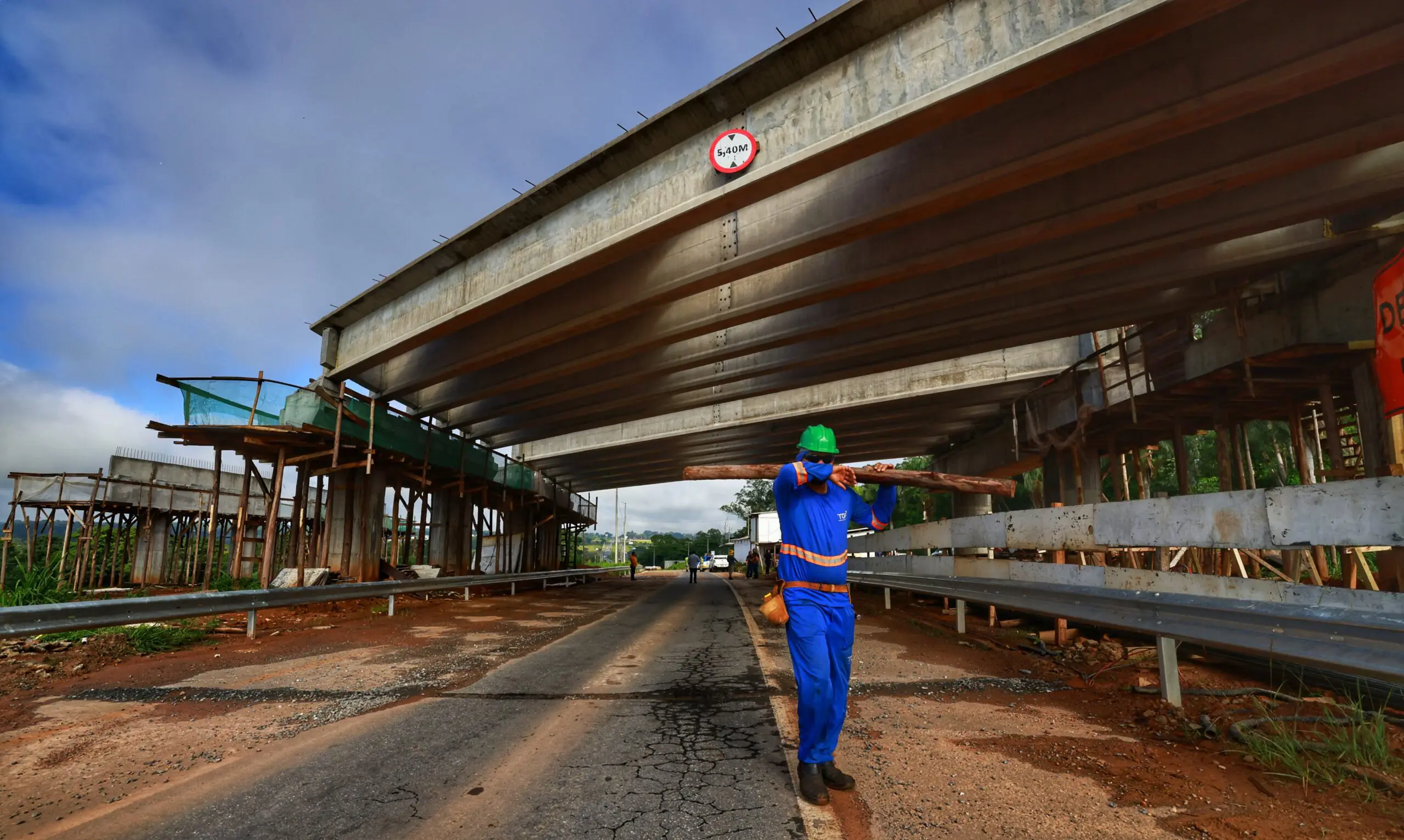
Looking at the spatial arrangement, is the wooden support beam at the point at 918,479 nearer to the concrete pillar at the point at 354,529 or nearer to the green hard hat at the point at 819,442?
the green hard hat at the point at 819,442

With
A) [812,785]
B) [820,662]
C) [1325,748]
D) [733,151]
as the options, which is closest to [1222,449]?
[733,151]

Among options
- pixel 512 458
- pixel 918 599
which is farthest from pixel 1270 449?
pixel 512 458

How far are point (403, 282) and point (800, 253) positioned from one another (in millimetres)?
10208

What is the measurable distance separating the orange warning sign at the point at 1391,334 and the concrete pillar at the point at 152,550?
34302mm

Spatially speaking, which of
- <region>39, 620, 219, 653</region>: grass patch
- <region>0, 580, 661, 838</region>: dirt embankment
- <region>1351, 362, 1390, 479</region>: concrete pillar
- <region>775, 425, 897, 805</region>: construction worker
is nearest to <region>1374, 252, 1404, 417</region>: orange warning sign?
<region>1351, 362, 1390, 479</region>: concrete pillar

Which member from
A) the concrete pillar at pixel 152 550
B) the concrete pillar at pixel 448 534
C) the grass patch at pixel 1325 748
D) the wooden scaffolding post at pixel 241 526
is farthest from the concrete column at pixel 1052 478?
the concrete pillar at pixel 152 550

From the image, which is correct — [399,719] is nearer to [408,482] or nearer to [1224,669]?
[1224,669]

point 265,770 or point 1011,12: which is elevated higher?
point 1011,12

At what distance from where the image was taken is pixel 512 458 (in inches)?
1100

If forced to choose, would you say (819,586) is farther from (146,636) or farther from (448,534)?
(448,534)

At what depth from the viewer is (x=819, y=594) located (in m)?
3.71

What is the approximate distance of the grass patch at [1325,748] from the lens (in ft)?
11.3

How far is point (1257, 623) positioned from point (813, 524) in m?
2.74

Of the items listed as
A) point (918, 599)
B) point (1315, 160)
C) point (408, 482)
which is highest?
point (1315, 160)
